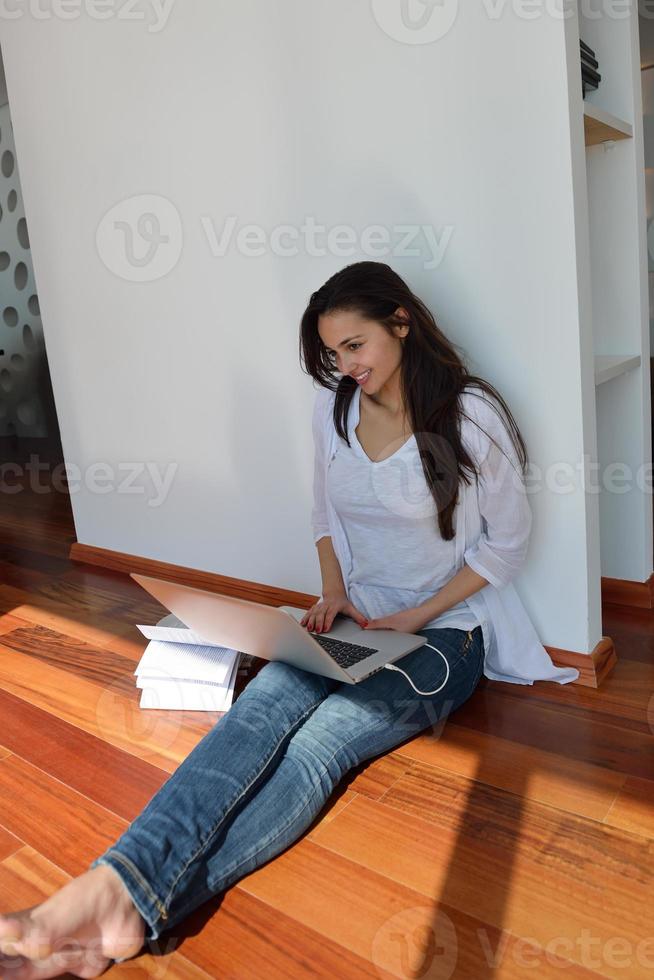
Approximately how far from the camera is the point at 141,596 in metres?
2.64

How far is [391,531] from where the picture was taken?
1.79 m

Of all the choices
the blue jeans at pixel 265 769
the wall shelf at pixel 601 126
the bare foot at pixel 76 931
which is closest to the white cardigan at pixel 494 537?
the blue jeans at pixel 265 769

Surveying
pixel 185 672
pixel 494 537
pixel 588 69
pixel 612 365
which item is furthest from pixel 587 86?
pixel 185 672

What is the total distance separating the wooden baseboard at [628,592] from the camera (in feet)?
7.09

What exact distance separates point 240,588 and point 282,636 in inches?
41.2

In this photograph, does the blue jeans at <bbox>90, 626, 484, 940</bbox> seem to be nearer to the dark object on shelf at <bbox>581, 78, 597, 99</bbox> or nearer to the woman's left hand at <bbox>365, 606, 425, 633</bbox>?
the woman's left hand at <bbox>365, 606, 425, 633</bbox>

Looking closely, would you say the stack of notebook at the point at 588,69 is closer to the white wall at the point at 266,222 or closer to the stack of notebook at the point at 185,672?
the white wall at the point at 266,222

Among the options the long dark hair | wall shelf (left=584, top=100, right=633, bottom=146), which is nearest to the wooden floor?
the long dark hair

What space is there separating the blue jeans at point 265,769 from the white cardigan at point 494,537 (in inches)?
4.3

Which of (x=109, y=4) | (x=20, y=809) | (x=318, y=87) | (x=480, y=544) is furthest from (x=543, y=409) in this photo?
(x=109, y=4)

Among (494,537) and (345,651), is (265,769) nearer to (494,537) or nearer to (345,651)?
(345,651)

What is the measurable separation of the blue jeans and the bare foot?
2 cm

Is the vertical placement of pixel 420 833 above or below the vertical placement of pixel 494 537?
below

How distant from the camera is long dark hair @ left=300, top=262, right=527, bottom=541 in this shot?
5.36ft
